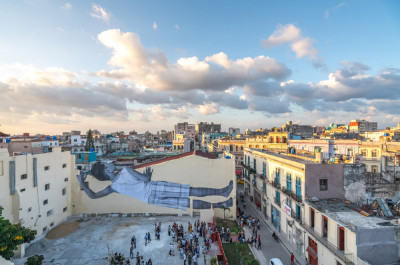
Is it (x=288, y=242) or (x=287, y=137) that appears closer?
(x=288, y=242)

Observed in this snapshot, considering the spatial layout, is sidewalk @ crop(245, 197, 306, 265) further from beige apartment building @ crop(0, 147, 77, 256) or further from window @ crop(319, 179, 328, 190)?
A: beige apartment building @ crop(0, 147, 77, 256)

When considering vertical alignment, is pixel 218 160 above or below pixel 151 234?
above

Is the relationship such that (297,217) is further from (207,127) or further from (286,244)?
(207,127)

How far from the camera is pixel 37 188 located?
27.4 m

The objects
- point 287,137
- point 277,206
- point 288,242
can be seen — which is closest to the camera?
point 288,242

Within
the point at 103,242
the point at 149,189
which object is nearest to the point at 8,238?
the point at 103,242

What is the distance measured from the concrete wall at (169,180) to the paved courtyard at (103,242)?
1.57 meters

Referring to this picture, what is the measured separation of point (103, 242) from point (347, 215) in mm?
24212

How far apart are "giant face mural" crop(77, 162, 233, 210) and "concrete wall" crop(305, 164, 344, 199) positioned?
13351 mm

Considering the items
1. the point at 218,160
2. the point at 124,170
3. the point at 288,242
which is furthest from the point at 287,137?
the point at 124,170

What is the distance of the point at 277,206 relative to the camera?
1195 inches

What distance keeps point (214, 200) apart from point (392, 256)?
2066 cm

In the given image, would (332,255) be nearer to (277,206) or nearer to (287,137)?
(277,206)

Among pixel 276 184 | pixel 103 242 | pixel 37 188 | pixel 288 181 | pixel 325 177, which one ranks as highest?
pixel 325 177
